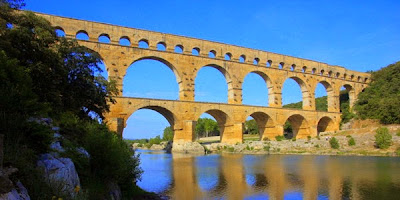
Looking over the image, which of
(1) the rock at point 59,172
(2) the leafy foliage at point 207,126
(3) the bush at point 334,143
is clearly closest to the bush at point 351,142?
(3) the bush at point 334,143

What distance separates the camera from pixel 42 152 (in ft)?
17.6

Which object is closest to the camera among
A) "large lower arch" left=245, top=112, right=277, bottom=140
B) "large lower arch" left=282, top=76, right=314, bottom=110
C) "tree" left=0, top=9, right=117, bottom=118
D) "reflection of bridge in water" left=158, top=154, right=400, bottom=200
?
"tree" left=0, top=9, right=117, bottom=118

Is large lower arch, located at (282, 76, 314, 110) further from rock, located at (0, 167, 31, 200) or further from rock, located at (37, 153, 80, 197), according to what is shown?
rock, located at (0, 167, 31, 200)

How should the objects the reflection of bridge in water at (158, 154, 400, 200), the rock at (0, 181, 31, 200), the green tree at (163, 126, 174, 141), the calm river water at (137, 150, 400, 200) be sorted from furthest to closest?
the green tree at (163, 126, 174, 141), the reflection of bridge in water at (158, 154, 400, 200), the calm river water at (137, 150, 400, 200), the rock at (0, 181, 31, 200)

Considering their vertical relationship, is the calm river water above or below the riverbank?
below

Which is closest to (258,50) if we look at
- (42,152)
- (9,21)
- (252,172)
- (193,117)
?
(193,117)

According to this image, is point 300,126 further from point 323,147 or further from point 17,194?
point 17,194

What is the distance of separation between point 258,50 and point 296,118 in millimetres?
10054

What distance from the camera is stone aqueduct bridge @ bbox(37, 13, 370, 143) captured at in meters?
28.5

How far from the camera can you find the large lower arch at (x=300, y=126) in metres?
Result: 40.1

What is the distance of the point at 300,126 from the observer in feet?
134

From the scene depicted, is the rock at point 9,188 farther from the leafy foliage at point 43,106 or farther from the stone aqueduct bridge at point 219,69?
the stone aqueduct bridge at point 219,69

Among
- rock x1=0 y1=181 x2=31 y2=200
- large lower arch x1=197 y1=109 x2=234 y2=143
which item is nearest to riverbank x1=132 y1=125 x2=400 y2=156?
large lower arch x1=197 y1=109 x2=234 y2=143

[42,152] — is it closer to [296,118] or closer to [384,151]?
[384,151]
